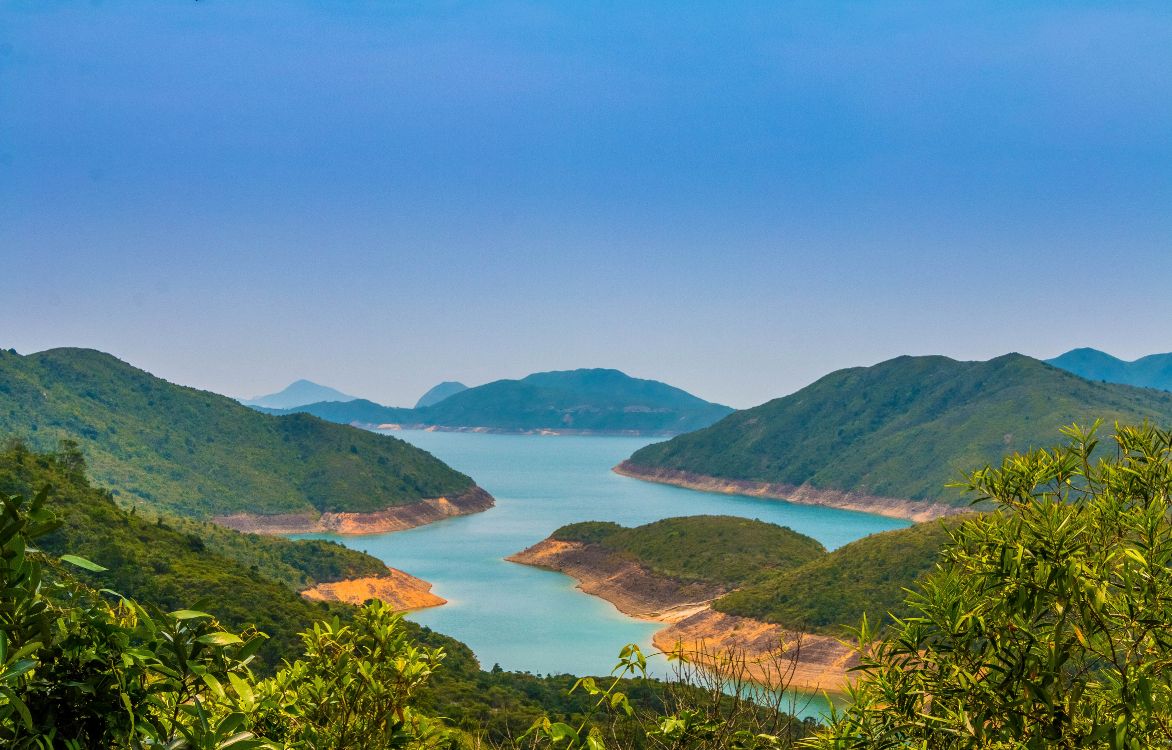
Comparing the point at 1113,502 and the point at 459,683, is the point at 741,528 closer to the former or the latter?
the point at 459,683

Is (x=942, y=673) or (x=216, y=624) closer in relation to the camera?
(x=216, y=624)

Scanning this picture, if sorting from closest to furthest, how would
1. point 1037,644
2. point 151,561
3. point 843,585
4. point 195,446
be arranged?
point 1037,644 → point 151,561 → point 843,585 → point 195,446

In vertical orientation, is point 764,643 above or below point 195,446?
below

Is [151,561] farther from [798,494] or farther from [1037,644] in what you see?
[798,494]

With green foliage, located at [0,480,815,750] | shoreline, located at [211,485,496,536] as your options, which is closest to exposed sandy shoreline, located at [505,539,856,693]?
shoreline, located at [211,485,496,536]

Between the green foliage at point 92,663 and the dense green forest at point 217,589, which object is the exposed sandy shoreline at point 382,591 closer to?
the dense green forest at point 217,589

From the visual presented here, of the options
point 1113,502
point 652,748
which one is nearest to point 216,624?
point 652,748

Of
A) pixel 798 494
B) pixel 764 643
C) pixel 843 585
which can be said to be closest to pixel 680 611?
pixel 764 643
